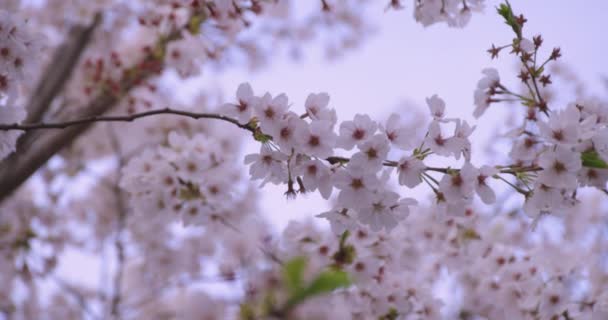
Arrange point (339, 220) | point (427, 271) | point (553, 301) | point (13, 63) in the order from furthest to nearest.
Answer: point (427, 271) < point (553, 301) < point (13, 63) < point (339, 220)

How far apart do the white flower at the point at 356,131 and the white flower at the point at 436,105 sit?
338 millimetres

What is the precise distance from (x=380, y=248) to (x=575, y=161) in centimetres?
133

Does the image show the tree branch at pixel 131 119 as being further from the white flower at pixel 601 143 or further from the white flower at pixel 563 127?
the white flower at pixel 601 143

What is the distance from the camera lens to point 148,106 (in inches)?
173

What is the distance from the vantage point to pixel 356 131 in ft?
6.31

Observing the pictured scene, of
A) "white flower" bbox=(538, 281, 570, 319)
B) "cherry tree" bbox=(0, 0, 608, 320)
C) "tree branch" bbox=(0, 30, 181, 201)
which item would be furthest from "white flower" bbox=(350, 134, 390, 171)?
"tree branch" bbox=(0, 30, 181, 201)

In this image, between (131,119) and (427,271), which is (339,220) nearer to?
(131,119)

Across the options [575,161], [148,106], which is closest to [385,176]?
[575,161]

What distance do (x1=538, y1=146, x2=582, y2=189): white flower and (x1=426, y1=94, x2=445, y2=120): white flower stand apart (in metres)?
0.44

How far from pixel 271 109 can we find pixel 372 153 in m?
0.43

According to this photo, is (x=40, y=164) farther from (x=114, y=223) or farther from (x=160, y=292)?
(x=114, y=223)

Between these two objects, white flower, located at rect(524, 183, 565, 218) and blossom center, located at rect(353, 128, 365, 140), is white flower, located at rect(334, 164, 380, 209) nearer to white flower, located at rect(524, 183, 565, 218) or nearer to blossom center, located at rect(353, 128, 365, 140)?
blossom center, located at rect(353, 128, 365, 140)

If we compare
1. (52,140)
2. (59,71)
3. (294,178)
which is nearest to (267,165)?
(294,178)

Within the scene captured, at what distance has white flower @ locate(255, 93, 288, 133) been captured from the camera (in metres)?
1.93
